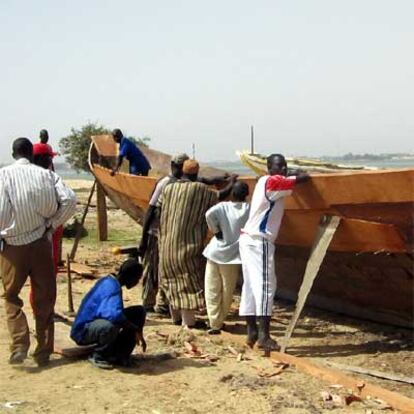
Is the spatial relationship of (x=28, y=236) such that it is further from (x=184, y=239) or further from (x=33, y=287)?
(x=184, y=239)

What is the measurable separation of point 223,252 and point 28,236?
1.91 metres

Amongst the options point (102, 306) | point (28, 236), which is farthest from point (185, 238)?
point (28, 236)

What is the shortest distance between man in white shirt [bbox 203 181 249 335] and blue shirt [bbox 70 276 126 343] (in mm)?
1347

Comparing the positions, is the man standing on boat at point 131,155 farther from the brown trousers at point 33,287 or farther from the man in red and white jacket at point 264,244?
the brown trousers at point 33,287

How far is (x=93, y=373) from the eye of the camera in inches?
194

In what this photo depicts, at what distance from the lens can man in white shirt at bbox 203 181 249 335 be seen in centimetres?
607

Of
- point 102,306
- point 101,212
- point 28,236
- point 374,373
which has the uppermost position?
point 28,236

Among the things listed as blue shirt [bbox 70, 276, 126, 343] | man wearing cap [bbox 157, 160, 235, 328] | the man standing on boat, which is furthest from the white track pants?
the man standing on boat

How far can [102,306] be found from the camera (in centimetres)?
500

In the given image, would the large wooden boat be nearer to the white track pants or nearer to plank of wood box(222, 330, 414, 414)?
the white track pants

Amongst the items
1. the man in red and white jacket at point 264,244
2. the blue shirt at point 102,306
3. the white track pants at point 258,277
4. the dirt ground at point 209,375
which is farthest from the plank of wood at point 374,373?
the blue shirt at point 102,306

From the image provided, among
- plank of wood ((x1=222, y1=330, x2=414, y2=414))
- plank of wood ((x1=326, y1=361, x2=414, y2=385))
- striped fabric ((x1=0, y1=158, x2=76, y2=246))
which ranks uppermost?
striped fabric ((x1=0, y1=158, x2=76, y2=246))

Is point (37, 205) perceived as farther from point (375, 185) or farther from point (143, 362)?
point (375, 185)

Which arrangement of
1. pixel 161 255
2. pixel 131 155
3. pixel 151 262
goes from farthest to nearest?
pixel 131 155, pixel 151 262, pixel 161 255
